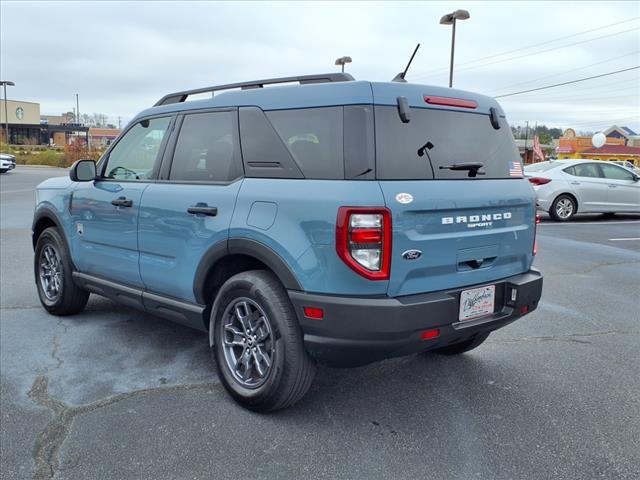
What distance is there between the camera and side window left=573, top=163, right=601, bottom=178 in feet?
43.6

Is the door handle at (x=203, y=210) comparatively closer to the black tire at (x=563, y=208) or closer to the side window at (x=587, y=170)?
the black tire at (x=563, y=208)

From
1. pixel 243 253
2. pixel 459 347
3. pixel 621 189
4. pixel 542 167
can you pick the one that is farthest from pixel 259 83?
pixel 621 189

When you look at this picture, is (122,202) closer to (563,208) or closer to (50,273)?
(50,273)

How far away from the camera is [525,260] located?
3.67 m

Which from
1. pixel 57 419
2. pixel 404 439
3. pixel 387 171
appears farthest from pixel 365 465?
Answer: pixel 57 419

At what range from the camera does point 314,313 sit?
299 cm

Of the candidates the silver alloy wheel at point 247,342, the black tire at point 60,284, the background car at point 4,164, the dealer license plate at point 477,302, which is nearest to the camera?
the dealer license plate at point 477,302

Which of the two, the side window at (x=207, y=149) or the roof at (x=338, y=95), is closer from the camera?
the roof at (x=338, y=95)

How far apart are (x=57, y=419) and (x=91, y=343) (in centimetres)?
135

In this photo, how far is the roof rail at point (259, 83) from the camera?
3.38m

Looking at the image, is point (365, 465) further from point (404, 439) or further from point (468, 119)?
point (468, 119)

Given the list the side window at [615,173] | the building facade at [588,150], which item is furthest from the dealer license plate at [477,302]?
the building facade at [588,150]

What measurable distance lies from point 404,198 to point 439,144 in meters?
0.54

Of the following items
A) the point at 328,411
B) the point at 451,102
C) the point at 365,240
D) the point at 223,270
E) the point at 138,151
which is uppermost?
the point at 451,102
